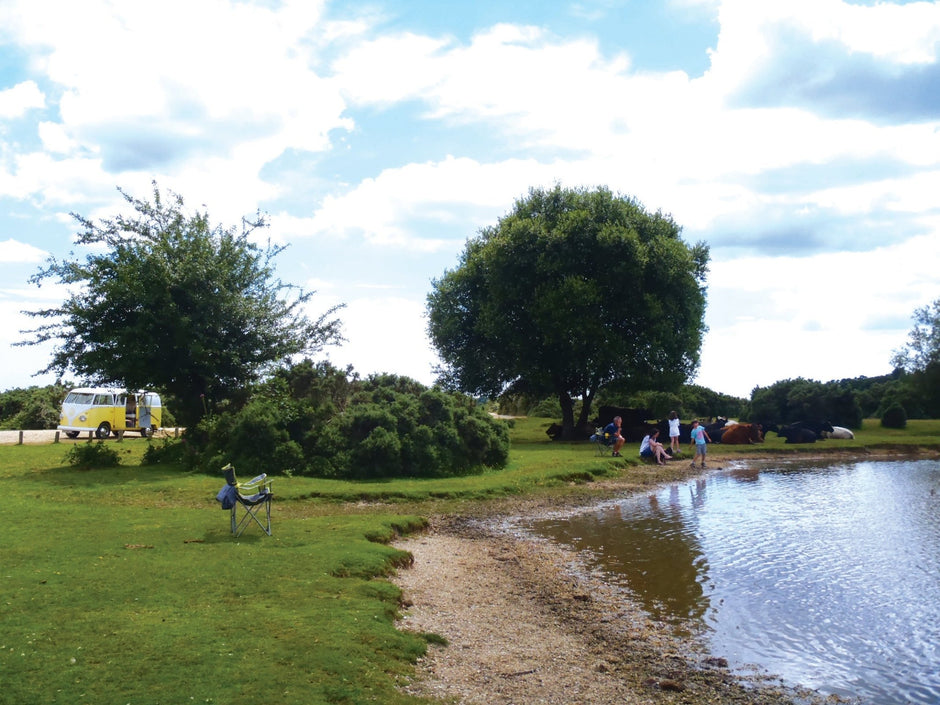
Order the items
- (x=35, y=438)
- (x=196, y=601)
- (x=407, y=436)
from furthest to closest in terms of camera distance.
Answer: (x=35, y=438) → (x=407, y=436) → (x=196, y=601)

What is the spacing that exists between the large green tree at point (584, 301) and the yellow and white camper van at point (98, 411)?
20.5m

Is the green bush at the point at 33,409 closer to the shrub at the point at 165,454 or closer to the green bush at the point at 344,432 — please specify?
the shrub at the point at 165,454

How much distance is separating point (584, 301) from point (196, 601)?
34.5m

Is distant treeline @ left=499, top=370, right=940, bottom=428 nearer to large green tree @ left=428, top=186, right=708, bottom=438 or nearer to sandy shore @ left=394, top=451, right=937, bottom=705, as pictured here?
large green tree @ left=428, top=186, right=708, bottom=438

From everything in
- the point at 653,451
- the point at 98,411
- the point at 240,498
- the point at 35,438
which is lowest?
the point at 653,451

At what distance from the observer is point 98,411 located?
4431 centimetres

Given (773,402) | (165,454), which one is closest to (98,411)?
(165,454)

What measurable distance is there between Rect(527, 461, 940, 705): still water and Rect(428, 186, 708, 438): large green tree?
19434 mm

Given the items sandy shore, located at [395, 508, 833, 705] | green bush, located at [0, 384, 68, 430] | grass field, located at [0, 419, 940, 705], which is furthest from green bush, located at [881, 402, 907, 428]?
green bush, located at [0, 384, 68, 430]

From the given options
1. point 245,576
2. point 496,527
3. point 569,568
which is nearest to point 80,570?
point 245,576

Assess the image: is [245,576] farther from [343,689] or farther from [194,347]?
[194,347]

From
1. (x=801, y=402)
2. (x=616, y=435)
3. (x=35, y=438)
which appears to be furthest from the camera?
(x=801, y=402)

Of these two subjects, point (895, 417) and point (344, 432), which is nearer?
point (344, 432)

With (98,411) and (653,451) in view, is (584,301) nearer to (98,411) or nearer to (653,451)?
(653,451)
